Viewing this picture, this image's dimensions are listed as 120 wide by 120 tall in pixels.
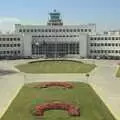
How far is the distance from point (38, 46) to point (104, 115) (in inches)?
3533

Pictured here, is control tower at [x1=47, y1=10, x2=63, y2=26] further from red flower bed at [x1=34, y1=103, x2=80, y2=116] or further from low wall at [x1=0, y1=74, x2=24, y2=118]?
red flower bed at [x1=34, y1=103, x2=80, y2=116]

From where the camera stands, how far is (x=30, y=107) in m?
37.6

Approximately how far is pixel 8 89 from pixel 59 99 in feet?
38.4

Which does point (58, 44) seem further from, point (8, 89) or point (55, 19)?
point (8, 89)

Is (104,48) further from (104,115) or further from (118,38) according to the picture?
(104,115)

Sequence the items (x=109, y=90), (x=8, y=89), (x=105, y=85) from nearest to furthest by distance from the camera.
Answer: (x=109, y=90), (x=8, y=89), (x=105, y=85)

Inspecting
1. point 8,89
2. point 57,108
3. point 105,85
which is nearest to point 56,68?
point 105,85

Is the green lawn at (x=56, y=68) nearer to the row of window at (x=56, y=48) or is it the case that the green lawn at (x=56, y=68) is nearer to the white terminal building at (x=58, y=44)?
the white terminal building at (x=58, y=44)

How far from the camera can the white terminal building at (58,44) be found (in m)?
121

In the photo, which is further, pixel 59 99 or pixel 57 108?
pixel 59 99

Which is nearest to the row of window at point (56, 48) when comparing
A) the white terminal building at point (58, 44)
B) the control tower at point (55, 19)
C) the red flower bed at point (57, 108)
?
the white terminal building at point (58, 44)

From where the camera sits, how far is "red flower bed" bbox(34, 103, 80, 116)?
112 ft

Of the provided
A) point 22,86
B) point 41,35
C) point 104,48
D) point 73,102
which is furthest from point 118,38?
point 73,102

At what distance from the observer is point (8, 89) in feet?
169
